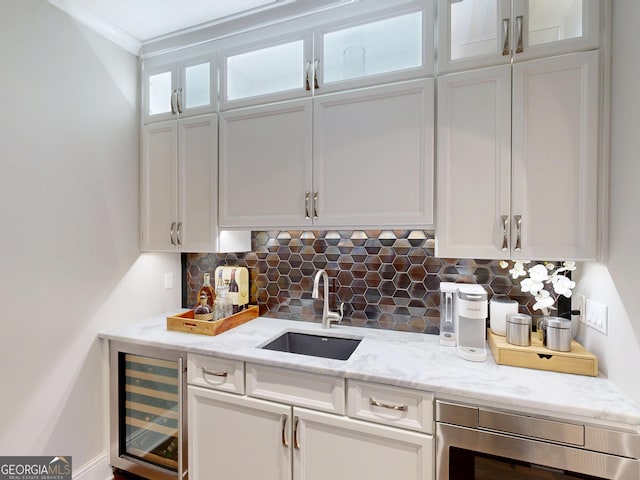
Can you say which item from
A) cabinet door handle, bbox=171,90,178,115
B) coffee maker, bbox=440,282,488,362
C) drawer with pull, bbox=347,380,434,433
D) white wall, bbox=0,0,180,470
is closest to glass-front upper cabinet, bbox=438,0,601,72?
coffee maker, bbox=440,282,488,362

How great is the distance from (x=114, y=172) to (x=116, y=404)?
140cm

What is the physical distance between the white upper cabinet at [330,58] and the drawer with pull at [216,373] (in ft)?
4.65

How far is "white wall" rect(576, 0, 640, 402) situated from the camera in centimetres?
111

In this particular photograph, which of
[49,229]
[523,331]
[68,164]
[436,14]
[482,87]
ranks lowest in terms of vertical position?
[523,331]

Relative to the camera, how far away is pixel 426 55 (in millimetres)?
1517

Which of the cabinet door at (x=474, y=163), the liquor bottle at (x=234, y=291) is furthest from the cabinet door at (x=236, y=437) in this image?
the cabinet door at (x=474, y=163)

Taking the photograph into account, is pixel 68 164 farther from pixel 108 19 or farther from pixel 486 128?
pixel 486 128

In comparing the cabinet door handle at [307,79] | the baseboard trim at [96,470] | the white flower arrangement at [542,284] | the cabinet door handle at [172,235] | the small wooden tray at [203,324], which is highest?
the cabinet door handle at [307,79]

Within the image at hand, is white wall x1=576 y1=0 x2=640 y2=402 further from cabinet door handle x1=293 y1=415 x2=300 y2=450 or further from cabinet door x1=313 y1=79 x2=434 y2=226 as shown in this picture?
cabinet door handle x1=293 y1=415 x2=300 y2=450

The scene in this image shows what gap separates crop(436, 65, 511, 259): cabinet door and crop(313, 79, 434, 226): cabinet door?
0.07 meters

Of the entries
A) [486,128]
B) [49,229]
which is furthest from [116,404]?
[486,128]

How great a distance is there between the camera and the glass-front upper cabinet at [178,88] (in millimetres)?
1970

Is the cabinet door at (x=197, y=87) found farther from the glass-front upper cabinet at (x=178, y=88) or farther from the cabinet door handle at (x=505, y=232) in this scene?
the cabinet door handle at (x=505, y=232)

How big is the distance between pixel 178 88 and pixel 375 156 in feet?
4.47
